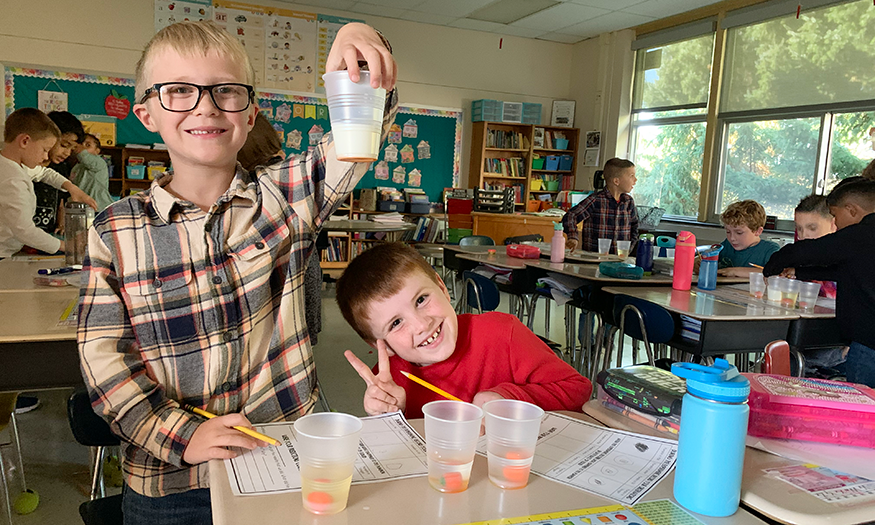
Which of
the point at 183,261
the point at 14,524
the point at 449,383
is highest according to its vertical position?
the point at 183,261

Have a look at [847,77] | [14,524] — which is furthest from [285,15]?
[14,524]

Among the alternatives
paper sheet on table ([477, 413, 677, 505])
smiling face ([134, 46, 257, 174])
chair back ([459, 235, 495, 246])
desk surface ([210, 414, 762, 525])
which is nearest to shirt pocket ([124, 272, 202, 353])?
smiling face ([134, 46, 257, 174])

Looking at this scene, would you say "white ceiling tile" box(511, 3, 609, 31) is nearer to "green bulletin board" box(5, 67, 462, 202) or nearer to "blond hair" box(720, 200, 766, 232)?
"green bulletin board" box(5, 67, 462, 202)

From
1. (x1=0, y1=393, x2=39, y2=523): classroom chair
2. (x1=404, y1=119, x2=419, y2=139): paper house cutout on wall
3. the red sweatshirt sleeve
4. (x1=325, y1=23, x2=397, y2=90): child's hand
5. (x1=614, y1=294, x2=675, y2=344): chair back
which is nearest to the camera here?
(x1=325, y1=23, x2=397, y2=90): child's hand

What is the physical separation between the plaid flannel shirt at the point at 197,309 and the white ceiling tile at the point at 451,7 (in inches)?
265

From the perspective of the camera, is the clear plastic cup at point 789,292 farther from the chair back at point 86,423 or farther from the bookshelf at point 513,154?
the bookshelf at point 513,154

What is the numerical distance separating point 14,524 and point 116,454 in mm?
499

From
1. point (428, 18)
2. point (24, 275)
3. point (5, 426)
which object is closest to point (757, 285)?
point (5, 426)

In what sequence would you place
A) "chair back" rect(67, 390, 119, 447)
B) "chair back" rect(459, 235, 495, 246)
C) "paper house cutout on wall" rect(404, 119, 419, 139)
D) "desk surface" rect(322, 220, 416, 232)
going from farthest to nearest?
"paper house cutout on wall" rect(404, 119, 419, 139) → "desk surface" rect(322, 220, 416, 232) → "chair back" rect(459, 235, 495, 246) → "chair back" rect(67, 390, 119, 447)

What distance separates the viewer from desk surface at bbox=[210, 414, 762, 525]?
0.72 m

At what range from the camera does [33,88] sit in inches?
264

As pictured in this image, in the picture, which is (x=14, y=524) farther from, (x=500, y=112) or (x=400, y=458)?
(x=500, y=112)

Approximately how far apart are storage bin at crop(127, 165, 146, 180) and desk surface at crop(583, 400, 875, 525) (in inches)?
289

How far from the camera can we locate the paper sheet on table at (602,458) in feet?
2.70
